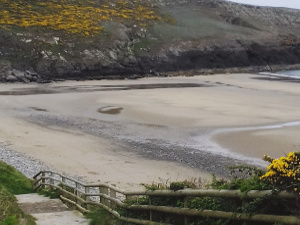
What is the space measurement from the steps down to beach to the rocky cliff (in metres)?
45.2

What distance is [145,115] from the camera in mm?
31312

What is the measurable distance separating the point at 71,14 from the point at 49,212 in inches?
2450

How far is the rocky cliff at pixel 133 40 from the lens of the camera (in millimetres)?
59688

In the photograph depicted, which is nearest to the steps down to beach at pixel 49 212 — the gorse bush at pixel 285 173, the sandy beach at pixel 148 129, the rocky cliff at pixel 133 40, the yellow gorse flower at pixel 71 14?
the sandy beach at pixel 148 129

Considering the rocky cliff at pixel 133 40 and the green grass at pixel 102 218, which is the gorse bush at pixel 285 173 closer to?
the green grass at pixel 102 218

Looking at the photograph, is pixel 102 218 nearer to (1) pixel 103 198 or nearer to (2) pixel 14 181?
(1) pixel 103 198

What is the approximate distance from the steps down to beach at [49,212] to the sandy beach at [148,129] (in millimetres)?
4021

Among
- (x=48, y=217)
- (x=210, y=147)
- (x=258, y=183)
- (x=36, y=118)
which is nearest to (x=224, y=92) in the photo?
(x=36, y=118)

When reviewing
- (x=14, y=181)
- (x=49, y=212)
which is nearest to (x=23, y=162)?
(x=14, y=181)

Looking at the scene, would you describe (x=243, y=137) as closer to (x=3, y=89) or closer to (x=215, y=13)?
(x=3, y=89)

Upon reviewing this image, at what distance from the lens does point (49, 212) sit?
10672 millimetres

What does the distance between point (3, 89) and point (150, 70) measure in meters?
22.8

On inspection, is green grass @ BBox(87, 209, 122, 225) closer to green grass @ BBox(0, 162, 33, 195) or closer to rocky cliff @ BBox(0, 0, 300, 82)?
green grass @ BBox(0, 162, 33, 195)

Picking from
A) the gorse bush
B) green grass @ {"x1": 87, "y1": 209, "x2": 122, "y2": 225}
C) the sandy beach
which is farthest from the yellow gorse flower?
the gorse bush
